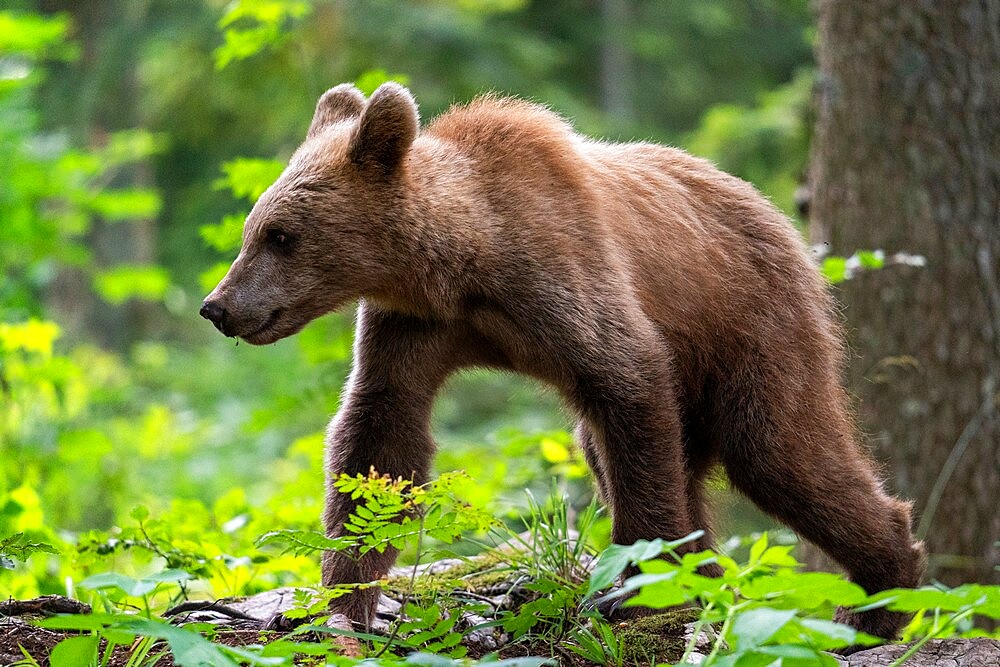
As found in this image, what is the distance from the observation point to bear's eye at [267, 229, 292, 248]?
12.3 ft

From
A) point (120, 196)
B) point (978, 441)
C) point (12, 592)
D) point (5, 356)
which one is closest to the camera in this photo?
point (12, 592)

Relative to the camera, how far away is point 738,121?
10.6 m

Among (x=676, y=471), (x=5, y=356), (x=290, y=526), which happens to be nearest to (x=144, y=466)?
(x=5, y=356)

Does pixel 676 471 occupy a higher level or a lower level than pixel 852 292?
lower

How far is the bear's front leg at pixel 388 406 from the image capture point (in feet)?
13.0

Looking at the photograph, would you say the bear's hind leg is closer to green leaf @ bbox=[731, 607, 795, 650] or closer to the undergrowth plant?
the undergrowth plant

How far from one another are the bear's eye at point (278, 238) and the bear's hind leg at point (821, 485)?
5.71 feet

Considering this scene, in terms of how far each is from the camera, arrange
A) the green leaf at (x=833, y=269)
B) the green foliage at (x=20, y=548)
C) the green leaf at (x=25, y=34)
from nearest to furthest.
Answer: the green foliage at (x=20, y=548), the green leaf at (x=833, y=269), the green leaf at (x=25, y=34)

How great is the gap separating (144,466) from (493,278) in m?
8.18

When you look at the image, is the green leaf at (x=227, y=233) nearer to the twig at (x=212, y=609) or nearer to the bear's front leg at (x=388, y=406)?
the bear's front leg at (x=388, y=406)

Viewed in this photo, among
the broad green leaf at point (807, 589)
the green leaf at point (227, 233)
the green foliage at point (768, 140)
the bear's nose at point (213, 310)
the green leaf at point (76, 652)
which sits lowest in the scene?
the green leaf at point (76, 652)

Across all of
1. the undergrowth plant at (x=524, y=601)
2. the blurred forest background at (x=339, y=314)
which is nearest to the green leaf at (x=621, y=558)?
the undergrowth plant at (x=524, y=601)

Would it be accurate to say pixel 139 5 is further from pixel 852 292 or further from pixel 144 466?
pixel 852 292

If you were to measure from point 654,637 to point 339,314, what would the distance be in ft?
9.35
